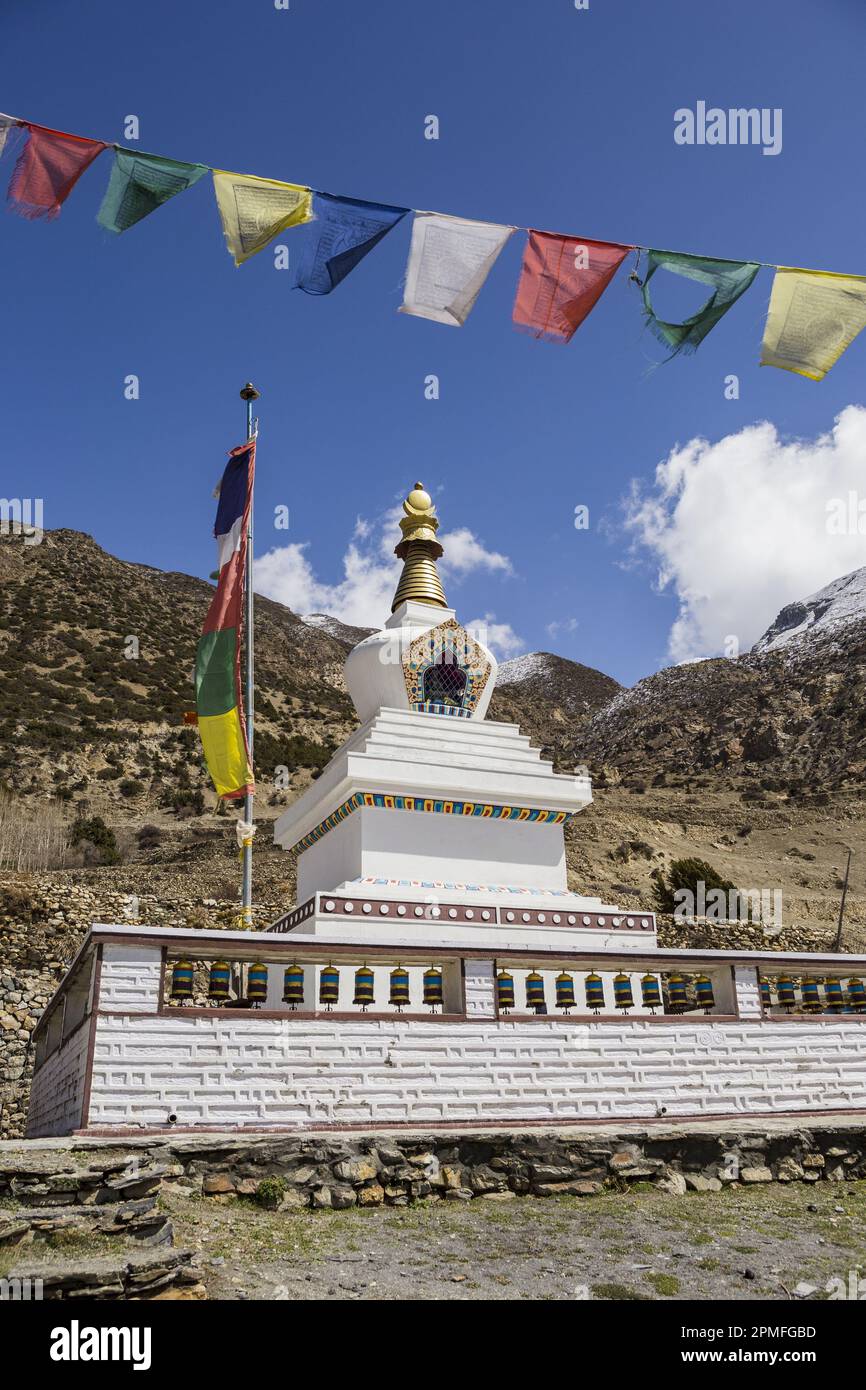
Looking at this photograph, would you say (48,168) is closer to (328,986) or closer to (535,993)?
(328,986)

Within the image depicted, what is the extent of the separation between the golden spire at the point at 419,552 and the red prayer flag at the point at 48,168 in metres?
7.22

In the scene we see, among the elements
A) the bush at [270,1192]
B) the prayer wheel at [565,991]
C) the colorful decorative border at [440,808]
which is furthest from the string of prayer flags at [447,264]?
the bush at [270,1192]

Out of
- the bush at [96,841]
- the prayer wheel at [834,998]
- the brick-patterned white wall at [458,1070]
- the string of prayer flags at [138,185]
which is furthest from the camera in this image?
the bush at [96,841]

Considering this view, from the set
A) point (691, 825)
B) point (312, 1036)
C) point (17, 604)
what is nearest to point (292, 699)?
point (17, 604)

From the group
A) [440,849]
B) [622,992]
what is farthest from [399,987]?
[440,849]

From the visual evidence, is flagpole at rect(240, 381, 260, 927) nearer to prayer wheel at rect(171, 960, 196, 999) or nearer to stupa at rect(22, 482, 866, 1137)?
stupa at rect(22, 482, 866, 1137)

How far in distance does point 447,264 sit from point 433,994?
243 inches

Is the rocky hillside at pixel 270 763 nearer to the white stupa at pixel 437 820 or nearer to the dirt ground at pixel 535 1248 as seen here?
the white stupa at pixel 437 820

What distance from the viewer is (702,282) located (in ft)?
29.7

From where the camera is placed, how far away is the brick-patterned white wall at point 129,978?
25.2 ft

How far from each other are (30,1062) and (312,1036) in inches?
430

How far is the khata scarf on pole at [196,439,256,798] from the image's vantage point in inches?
443
